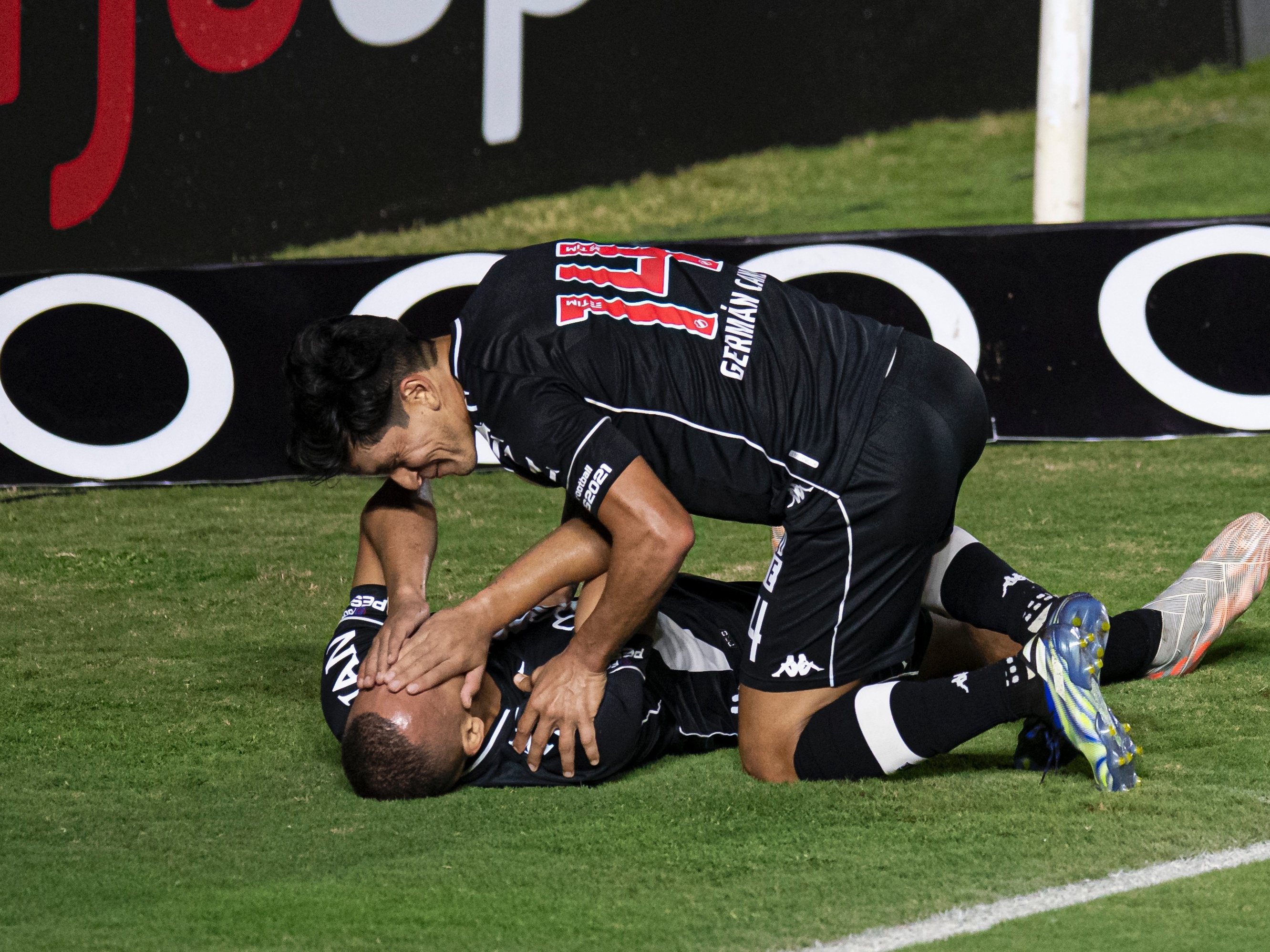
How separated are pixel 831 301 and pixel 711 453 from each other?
330cm

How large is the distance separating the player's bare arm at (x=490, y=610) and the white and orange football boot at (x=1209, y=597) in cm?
135

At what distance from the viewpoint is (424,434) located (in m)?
2.56

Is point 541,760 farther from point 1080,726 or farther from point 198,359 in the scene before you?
point 198,359

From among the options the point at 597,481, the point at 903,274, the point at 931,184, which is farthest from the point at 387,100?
the point at 597,481

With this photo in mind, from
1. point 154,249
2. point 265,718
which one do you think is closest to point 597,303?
point 265,718

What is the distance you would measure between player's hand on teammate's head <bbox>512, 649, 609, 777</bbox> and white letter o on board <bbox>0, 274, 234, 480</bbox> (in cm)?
356

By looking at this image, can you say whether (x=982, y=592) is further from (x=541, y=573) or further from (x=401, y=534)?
(x=401, y=534)

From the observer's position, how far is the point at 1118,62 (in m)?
14.8

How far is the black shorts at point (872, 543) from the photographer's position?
2650 millimetres

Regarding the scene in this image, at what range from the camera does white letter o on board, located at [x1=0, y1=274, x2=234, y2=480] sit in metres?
5.76

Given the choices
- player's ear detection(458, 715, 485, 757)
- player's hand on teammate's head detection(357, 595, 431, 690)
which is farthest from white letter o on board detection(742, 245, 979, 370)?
player's ear detection(458, 715, 485, 757)

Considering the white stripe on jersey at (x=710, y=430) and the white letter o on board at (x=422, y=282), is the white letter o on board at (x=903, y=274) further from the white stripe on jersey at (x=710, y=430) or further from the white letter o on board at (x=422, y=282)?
the white stripe on jersey at (x=710, y=430)

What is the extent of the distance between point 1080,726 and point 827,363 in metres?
0.79

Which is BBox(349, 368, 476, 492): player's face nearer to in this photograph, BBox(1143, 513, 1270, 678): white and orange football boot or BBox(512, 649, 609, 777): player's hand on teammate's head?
BBox(512, 649, 609, 777): player's hand on teammate's head
